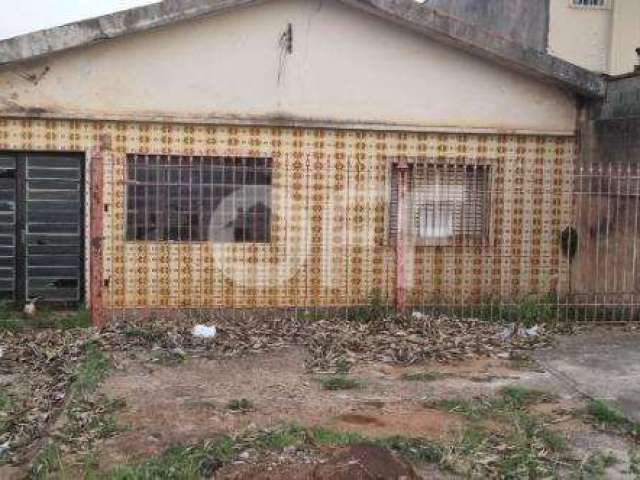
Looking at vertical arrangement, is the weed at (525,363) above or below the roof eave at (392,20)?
below

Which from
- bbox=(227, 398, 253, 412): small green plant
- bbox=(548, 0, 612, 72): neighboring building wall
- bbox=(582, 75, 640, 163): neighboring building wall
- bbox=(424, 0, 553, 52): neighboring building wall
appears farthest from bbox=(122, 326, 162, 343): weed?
bbox=(548, 0, 612, 72): neighboring building wall

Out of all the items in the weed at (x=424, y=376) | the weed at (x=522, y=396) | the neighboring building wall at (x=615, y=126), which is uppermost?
the neighboring building wall at (x=615, y=126)

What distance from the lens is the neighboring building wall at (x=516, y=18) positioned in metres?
12.6

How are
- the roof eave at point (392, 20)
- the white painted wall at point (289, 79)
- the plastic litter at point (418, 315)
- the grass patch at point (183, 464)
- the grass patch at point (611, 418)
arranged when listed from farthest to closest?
the plastic litter at point (418, 315), the white painted wall at point (289, 79), the roof eave at point (392, 20), the grass patch at point (611, 418), the grass patch at point (183, 464)

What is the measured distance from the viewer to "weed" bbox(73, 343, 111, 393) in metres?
6.16

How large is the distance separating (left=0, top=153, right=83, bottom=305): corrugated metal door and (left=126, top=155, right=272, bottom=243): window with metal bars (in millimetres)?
663

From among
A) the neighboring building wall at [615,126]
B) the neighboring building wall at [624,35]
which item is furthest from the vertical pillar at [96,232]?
the neighboring building wall at [624,35]

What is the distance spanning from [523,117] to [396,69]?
173 centimetres

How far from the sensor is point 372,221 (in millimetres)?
9297

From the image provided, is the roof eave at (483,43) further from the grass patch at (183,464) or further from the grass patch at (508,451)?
the grass patch at (183,464)

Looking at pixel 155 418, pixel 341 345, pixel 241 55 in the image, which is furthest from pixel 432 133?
pixel 155 418

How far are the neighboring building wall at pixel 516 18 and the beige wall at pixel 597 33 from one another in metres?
0.21

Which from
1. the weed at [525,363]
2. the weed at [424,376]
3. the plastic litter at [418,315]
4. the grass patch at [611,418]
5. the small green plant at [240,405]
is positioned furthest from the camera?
the plastic litter at [418,315]

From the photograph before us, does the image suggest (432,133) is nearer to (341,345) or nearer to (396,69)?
(396,69)
